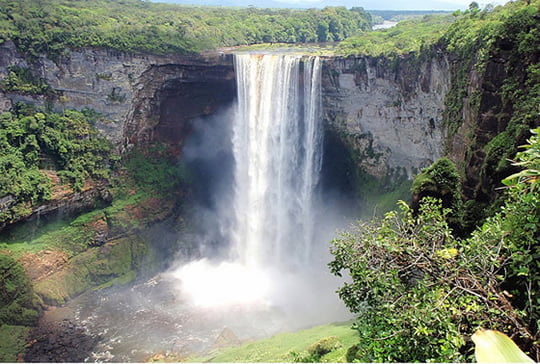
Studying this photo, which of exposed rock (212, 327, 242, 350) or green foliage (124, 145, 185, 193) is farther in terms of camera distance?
green foliage (124, 145, 185, 193)

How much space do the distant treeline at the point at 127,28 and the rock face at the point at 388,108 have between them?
38.5 feet

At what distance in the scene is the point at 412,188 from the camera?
14.8 meters

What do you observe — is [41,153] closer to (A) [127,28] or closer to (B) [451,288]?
(A) [127,28]

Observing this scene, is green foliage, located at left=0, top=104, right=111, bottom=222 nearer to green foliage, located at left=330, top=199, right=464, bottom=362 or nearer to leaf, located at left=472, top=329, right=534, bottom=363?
green foliage, located at left=330, top=199, right=464, bottom=362

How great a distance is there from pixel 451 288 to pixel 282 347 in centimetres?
1278

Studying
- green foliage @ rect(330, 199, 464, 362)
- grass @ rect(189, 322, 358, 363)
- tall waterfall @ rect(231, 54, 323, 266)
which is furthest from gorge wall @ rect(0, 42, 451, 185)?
green foliage @ rect(330, 199, 464, 362)

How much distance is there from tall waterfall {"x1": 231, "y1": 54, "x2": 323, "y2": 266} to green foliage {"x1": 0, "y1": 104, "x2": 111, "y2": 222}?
34.5 ft

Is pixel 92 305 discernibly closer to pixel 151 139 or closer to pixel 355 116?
pixel 151 139

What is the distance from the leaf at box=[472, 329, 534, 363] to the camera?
352cm

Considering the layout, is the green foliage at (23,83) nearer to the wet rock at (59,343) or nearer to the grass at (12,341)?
the grass at (12,341)

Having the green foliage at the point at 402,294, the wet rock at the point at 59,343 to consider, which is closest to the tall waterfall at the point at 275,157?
the wet rock at the point at 59,343

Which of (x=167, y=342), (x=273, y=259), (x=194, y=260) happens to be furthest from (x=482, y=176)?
(x=194, y=260)

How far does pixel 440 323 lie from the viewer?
6.11 m

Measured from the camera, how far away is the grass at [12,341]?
22.5 metres
